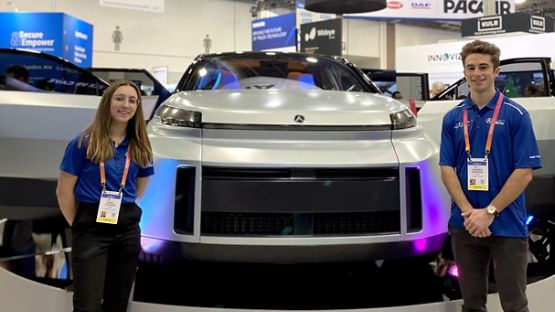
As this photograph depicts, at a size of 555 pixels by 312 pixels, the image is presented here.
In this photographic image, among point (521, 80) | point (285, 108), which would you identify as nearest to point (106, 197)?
point (285, 108)

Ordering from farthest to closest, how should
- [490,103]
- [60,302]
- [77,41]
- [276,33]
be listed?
[276,33] → [77,41] → [60,302] → [490,103]

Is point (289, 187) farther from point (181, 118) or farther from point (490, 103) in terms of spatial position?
point (490, 103)

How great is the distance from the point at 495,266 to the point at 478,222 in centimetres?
24

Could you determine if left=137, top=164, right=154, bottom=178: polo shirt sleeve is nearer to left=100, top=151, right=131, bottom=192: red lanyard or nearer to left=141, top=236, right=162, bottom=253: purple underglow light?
left=100, top=151, right=131, bottom=192: red lanyard

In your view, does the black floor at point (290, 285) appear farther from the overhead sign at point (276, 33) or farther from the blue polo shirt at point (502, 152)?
the overhead sign at point (276, 33)

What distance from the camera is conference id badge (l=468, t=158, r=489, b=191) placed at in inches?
83.8

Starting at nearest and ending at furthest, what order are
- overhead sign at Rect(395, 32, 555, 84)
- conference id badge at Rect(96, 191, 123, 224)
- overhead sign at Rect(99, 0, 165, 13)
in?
1. conference id badge at Rect(96, 191, 123, 224)
2. overhead sign at Rect(395, 32, 555, 84)
3. overhead sign at Rect(99, 0, 165, 13)

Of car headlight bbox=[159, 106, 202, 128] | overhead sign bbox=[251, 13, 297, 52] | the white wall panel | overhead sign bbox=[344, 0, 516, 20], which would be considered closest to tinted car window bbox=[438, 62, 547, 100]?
car headlight bbox=[159, 106, 202, 128]

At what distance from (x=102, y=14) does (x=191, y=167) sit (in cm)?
1655

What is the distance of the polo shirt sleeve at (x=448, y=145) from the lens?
2254 millimetres

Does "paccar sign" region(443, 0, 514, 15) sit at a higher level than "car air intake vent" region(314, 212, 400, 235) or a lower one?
higher

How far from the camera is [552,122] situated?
3.08 metres

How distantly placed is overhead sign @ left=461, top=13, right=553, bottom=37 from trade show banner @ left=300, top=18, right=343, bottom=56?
8.71ft

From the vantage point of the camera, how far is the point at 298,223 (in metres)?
2.43
